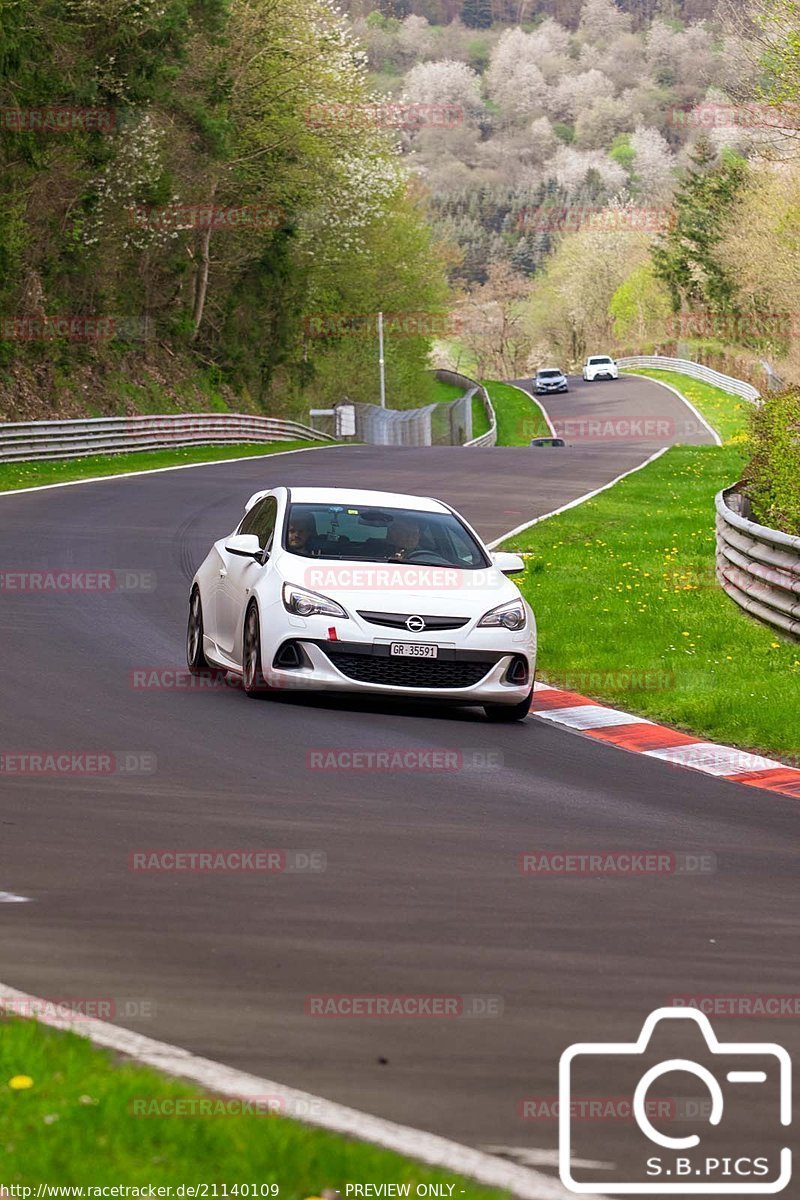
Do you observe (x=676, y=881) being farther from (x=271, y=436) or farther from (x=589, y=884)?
(x=271, y=436)

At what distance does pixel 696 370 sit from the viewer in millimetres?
→ 101125

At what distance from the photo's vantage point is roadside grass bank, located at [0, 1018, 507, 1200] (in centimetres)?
385

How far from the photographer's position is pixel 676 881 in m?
7.64

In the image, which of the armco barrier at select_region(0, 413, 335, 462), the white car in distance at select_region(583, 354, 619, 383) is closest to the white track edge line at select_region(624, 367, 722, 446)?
the white car in distance at select_region(583, 354, 619, 383)

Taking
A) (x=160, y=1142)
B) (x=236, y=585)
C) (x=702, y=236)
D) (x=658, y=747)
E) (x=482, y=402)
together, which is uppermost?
(x=160, y=1142)

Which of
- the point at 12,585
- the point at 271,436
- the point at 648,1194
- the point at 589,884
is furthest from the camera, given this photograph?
the point at 271,436

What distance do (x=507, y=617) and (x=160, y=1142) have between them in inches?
342

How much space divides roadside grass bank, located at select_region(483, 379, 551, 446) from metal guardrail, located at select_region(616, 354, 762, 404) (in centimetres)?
995

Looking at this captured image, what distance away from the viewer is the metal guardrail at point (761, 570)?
50.2 feet

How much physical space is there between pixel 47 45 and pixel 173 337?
16.6 metres

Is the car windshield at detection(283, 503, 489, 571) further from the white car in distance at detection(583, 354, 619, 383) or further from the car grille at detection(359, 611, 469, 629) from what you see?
the white car in distance at detection(583, 354, 619, 383)

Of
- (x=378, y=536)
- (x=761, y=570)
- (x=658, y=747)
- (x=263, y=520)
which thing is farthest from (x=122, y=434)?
(x=658, y=747)

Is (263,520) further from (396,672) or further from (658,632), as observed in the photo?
(658,632)

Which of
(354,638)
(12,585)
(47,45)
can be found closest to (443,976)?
(354,638)
